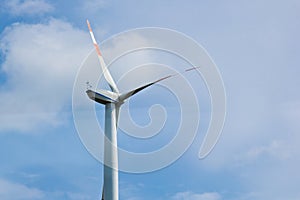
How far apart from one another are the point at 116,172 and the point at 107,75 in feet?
28.8

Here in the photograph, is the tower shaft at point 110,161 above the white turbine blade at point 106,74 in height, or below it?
below

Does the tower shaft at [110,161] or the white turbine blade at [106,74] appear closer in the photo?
the tower shaft at [110,161]

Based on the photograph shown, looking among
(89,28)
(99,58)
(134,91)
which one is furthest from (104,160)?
(89,28)

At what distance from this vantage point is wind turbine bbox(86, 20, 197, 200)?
100 ft

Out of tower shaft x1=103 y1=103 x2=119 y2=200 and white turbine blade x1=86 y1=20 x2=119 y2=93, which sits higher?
white turbine blade x1=86 y1=20 x2=119 y2=93

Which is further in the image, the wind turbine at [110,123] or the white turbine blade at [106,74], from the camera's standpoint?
the white turbine blade at [106,74]

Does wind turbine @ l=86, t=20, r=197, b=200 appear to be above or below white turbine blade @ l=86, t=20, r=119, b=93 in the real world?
below

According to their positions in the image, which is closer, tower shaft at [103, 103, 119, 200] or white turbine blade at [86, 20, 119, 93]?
tower shaft at [103, 103, 119, 200]

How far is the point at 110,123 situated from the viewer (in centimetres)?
3294

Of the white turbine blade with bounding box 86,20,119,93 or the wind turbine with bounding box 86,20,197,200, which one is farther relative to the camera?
the white turbine blade with bounding box 86,20,119,93

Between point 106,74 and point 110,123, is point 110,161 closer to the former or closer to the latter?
point 110,123

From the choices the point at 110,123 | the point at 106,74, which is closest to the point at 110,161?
the point at 110,123

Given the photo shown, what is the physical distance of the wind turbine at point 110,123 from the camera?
30500 mm

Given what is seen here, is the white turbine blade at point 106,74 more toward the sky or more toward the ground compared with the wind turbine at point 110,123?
more toward the sky
